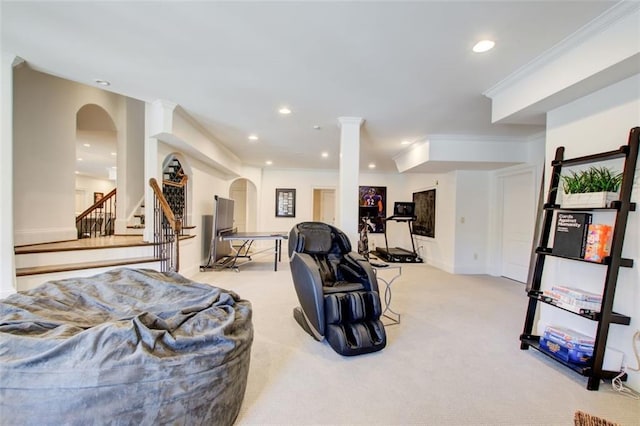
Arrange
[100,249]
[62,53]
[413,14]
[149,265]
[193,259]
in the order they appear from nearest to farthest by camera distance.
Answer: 1. [413,14]
2. [62,53]
3. [100,249]
4. [149,265]
5. [193,259]

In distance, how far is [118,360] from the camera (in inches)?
46.3

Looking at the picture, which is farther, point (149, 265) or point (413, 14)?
point (149, 265)

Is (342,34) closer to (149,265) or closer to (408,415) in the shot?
(408,415)

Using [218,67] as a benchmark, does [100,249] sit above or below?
below

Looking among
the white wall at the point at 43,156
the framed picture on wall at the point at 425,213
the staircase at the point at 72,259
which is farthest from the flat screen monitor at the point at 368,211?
the white wall at the point at 43,156

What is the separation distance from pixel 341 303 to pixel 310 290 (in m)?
0.31

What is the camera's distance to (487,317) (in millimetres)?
3227

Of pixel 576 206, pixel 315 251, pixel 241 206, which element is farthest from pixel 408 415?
pixel 241 206

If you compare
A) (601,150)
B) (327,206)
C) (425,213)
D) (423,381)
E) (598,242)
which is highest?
(601,150)

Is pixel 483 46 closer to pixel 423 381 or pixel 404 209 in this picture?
Answer: pixel 423 381

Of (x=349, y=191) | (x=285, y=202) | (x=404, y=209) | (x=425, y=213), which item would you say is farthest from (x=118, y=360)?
(x=285, y=202)

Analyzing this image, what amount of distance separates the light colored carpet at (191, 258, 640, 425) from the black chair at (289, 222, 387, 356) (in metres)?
0.12

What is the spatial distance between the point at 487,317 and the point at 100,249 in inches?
193

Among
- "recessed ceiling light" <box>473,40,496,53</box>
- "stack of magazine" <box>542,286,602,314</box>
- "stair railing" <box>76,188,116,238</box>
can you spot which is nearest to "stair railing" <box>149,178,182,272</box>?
"stair railing" <box>76,188,116,238</box>
